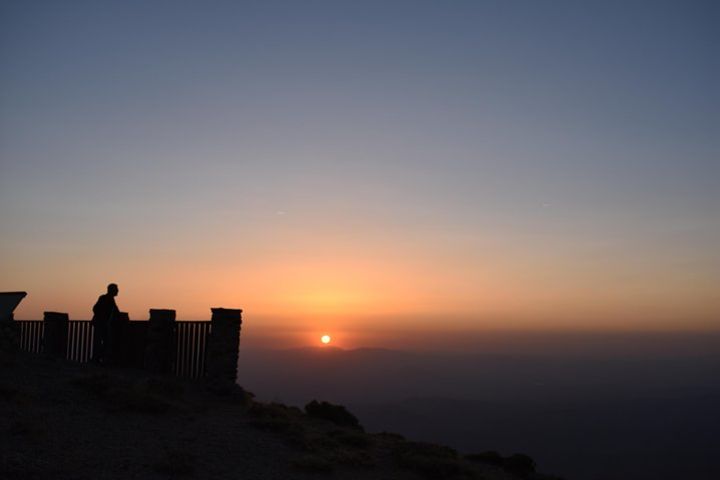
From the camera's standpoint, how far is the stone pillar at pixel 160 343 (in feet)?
61.3

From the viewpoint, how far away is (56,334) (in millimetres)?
22875

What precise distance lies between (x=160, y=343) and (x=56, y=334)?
21.3ft

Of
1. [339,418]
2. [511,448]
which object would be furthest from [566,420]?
[339,418]

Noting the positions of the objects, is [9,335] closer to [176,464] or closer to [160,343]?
[160,343]

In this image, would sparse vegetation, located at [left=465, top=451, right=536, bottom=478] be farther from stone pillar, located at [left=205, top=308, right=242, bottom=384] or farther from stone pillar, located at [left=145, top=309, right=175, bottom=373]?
stone pillar, located at [left=145, top=309, right=175, bottom=373]

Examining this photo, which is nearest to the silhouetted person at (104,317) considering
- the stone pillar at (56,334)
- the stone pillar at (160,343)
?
the stone pillar at (160,343)

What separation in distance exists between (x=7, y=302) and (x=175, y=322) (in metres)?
8.44

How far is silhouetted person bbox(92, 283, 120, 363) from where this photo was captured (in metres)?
19.8

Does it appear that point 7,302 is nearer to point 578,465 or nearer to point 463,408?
point 578,465

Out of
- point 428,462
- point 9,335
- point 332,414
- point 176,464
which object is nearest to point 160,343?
point 332,414

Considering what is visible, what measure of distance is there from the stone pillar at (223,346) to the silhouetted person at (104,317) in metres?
4.07

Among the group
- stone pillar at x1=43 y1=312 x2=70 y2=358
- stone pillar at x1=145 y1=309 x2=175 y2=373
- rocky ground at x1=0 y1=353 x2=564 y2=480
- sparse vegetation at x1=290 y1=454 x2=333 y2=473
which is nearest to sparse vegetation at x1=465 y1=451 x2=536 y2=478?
rocky ground at x1=0 y1=353 x2=564 y2=480

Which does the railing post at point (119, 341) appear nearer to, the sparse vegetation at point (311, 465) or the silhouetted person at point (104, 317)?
the silhouetted person at point (104, 317)

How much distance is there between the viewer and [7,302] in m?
23.2
